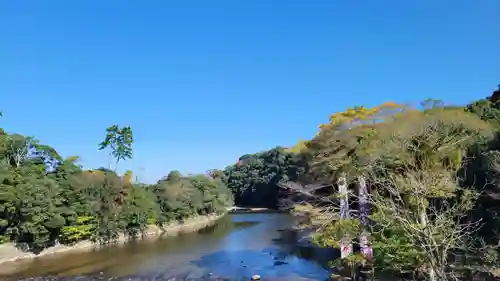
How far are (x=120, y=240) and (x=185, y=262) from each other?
35.0ft

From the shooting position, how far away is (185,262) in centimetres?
2270

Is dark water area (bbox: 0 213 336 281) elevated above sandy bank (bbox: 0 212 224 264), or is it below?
below

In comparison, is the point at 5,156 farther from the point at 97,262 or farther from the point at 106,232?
the point at 97,262

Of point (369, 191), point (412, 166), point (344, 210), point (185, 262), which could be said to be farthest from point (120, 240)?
point (412, 166)

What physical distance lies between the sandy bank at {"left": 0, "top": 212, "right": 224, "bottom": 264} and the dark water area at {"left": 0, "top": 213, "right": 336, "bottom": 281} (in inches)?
38.4

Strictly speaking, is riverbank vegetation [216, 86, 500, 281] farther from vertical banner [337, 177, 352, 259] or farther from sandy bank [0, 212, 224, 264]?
sandy bank [0, 212, 224, 264]

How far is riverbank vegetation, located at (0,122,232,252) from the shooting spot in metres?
23.5

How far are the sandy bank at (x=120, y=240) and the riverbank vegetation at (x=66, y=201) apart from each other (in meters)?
0.41

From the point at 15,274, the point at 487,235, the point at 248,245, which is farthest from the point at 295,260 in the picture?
the point at 15,274

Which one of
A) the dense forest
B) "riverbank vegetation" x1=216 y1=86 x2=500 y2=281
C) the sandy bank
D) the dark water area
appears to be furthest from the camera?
the sandy bank

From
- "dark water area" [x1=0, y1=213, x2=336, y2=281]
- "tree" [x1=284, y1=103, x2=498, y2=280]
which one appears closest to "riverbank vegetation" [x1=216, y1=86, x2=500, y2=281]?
"tree" [x1=284, y1=103, x2=498, y2=280]

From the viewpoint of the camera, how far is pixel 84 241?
28234 mm

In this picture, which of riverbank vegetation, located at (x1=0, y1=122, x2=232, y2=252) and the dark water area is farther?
riverbank vegetation, located at (x1=0, y1=122, x2=232, y2=252)

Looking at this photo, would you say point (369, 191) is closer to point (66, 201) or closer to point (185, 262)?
point (185, 262)
